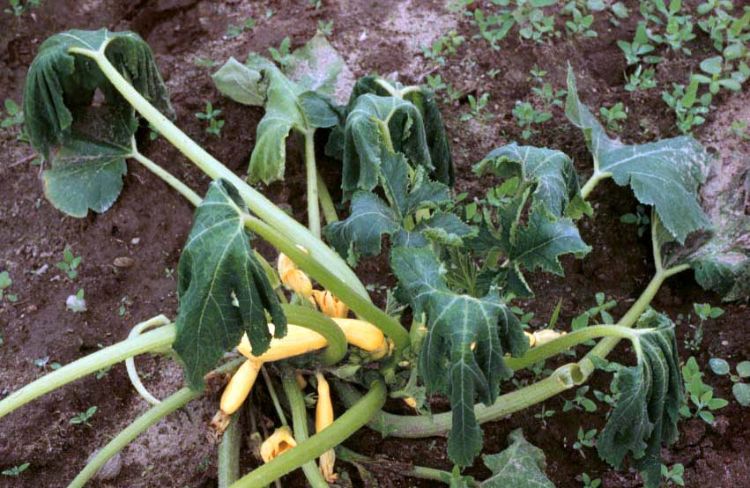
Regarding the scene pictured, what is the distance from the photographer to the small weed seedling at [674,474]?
2.58m

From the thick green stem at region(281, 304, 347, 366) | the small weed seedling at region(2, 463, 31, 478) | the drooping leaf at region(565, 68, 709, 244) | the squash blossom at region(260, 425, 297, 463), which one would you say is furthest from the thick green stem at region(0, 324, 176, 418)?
the drooping leaf at region(565, 68, 709, 244)

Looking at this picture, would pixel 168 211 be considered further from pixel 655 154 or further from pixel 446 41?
pixel 655 154

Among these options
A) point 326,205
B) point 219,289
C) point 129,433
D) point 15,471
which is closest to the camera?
point 219,289

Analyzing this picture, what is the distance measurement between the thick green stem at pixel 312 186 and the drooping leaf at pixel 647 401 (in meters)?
1.09

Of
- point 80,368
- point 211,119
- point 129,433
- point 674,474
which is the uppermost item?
point 80,368

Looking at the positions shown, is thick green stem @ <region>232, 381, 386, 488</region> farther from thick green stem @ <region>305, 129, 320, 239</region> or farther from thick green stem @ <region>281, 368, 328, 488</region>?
thick green stem @ <region>305, 129, 320, 239</region>

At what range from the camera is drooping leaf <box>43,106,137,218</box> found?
3057mm

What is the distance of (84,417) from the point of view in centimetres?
273

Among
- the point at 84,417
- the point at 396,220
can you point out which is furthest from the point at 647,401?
the point at 84,417

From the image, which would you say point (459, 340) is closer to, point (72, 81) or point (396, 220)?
point (396, 220)

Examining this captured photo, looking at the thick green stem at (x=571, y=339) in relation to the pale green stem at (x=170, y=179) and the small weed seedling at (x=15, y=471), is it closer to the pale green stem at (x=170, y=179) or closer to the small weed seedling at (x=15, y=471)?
the pale green stem at (x=170, y=179)

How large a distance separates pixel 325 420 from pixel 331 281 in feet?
1.93

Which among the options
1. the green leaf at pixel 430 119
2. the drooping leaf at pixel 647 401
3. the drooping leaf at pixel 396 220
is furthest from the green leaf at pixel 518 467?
the green leaf at pixel 430 119

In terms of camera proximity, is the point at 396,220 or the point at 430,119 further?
the point at 430,119
